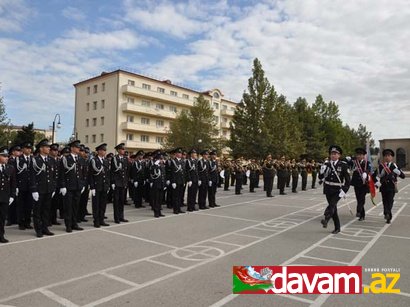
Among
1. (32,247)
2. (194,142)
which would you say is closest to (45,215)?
(32,247)

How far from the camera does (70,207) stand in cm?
849

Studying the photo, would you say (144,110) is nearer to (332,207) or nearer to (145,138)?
(145,138)

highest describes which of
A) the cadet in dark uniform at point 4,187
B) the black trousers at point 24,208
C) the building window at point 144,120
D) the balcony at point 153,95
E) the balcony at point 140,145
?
the balcony at point 153,95

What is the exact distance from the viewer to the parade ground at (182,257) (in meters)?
4.42

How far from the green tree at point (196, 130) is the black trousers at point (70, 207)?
109 ft

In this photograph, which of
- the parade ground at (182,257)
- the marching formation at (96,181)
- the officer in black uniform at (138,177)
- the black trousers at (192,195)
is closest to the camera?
the parade ground at (182,257)

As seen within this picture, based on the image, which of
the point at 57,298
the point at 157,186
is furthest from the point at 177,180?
the point at 57,298

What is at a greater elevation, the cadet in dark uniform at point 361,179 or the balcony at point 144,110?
the balcony at point 144,110

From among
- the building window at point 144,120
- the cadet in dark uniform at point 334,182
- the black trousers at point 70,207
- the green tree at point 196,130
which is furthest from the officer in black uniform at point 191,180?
the building window at point 144,120

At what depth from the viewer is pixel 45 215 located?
8.16 metres

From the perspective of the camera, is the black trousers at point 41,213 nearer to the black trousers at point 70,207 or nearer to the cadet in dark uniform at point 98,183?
the black trousers at point 70,207

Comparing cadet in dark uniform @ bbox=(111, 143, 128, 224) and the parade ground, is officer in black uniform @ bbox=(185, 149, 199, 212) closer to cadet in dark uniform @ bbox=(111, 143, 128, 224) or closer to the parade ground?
the parade ground

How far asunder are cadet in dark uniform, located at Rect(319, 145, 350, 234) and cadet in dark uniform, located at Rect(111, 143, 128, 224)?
5.30m

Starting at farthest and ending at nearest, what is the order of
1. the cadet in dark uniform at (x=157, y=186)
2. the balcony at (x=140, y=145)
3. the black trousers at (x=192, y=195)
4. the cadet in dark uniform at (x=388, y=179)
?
the balcony at (x=140, y=145)
the black trousers at (x=192, y=195)
the cadet in dark uniform at (x=157, y=186)
the cadet in dark uniform at (x=388, y=179)
